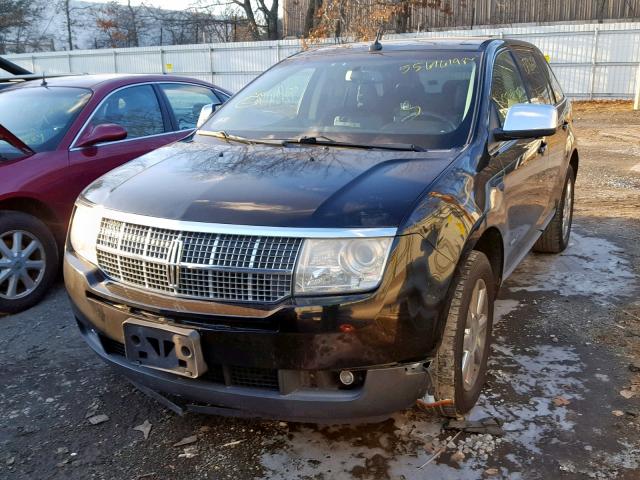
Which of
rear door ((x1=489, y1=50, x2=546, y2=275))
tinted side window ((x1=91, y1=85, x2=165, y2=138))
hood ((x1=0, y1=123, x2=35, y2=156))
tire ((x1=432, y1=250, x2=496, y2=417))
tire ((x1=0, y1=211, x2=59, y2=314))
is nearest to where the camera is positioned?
tire ((x1=432, y1=250, x2=496, y2=417))

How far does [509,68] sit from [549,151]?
71 cm

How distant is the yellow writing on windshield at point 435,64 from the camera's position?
373 centimetres

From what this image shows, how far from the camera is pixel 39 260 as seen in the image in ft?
14.9

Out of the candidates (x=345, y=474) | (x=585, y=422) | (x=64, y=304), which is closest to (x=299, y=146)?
(x=345, y=474)

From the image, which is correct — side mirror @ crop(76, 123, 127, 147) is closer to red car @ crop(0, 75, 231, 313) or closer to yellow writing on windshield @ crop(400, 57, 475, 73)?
red car @ crop(0, 75, 231, 313)

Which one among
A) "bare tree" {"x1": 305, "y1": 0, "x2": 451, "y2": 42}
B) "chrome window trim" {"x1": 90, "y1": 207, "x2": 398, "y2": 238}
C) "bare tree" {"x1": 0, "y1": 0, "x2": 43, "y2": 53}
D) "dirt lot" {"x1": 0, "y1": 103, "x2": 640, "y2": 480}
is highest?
"bare tree" {"x1": 0, "y1": 0, "x2": 43, "y2": 53}

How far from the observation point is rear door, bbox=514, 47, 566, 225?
4391 millimetres

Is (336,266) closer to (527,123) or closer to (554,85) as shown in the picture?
(527,123)

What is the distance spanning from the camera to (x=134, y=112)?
5477 mm

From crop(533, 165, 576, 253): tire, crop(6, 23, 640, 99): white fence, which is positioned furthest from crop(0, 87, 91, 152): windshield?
crop(6, 23, 640, 99): white fence

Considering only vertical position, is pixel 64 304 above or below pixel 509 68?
below

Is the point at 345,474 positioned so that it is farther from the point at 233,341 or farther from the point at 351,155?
the point at 351,155

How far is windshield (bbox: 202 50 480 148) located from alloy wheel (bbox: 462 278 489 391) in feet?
2.52

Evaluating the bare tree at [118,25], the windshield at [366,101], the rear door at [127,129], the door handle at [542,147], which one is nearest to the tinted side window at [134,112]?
the rear door at [127,129]
